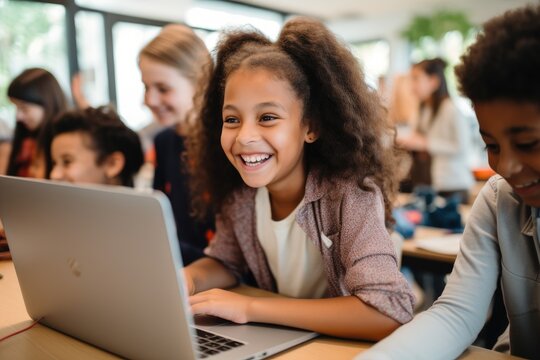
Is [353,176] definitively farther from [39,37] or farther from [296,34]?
[39,37]

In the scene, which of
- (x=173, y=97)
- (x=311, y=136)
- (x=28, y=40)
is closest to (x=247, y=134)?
(x=311, y=136)

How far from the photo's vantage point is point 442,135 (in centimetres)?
323

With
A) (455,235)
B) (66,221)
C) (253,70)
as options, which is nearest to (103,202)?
(66,221)

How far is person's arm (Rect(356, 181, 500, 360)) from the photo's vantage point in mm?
755

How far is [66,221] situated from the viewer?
2.41ft

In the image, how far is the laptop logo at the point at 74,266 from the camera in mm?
759

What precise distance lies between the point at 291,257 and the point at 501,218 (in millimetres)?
452

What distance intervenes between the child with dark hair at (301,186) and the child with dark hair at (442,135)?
84.2 inches

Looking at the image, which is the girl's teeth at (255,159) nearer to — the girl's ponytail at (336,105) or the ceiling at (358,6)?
the girl's ponytail at (336,105)

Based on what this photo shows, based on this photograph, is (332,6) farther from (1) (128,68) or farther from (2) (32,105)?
(2) (32,105)

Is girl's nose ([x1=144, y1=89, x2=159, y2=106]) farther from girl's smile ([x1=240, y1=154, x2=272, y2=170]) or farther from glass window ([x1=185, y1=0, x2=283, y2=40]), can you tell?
glass window ([x1=185, y1=0, x2=283, y2=40])

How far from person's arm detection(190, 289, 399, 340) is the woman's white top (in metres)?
2.53

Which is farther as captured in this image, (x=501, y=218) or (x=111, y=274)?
(x=501, y=218)

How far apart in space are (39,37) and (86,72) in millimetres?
540
